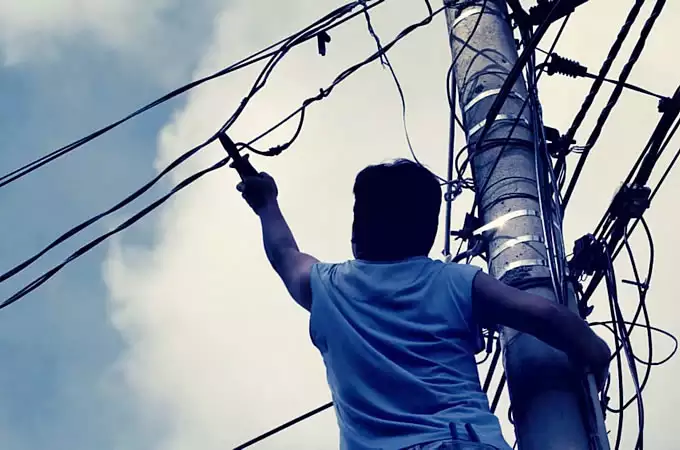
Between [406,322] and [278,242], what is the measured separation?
697 mm

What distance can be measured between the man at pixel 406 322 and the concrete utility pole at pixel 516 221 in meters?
0.15

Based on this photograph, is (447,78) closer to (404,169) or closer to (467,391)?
(404,169)

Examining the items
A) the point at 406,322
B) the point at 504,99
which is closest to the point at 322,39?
the point at 504,99

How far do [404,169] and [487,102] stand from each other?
942 millimetres

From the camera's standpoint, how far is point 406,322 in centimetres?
280

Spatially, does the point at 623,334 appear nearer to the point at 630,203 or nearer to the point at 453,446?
the point at 630,203

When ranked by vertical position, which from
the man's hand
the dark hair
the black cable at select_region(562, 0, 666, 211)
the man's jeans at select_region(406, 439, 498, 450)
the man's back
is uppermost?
the black cable at select_region(562, 0, 666, 211)

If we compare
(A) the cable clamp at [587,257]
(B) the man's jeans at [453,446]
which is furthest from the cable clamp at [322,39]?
(B) the man's jeans at [453,446]

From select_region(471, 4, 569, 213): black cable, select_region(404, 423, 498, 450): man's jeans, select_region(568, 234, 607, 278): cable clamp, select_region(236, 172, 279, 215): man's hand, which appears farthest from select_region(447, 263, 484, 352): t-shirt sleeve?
select_region(568, 234, 607, 278): cable clamp

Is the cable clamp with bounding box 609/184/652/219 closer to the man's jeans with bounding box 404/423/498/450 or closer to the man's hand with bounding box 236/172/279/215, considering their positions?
the man's hand with bounding box 236/172/279/215

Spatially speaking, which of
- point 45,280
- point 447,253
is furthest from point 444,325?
point 45,280

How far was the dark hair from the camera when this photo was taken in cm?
300

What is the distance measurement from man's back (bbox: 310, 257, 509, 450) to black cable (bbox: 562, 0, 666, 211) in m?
1.59

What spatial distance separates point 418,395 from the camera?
260 centimetres
